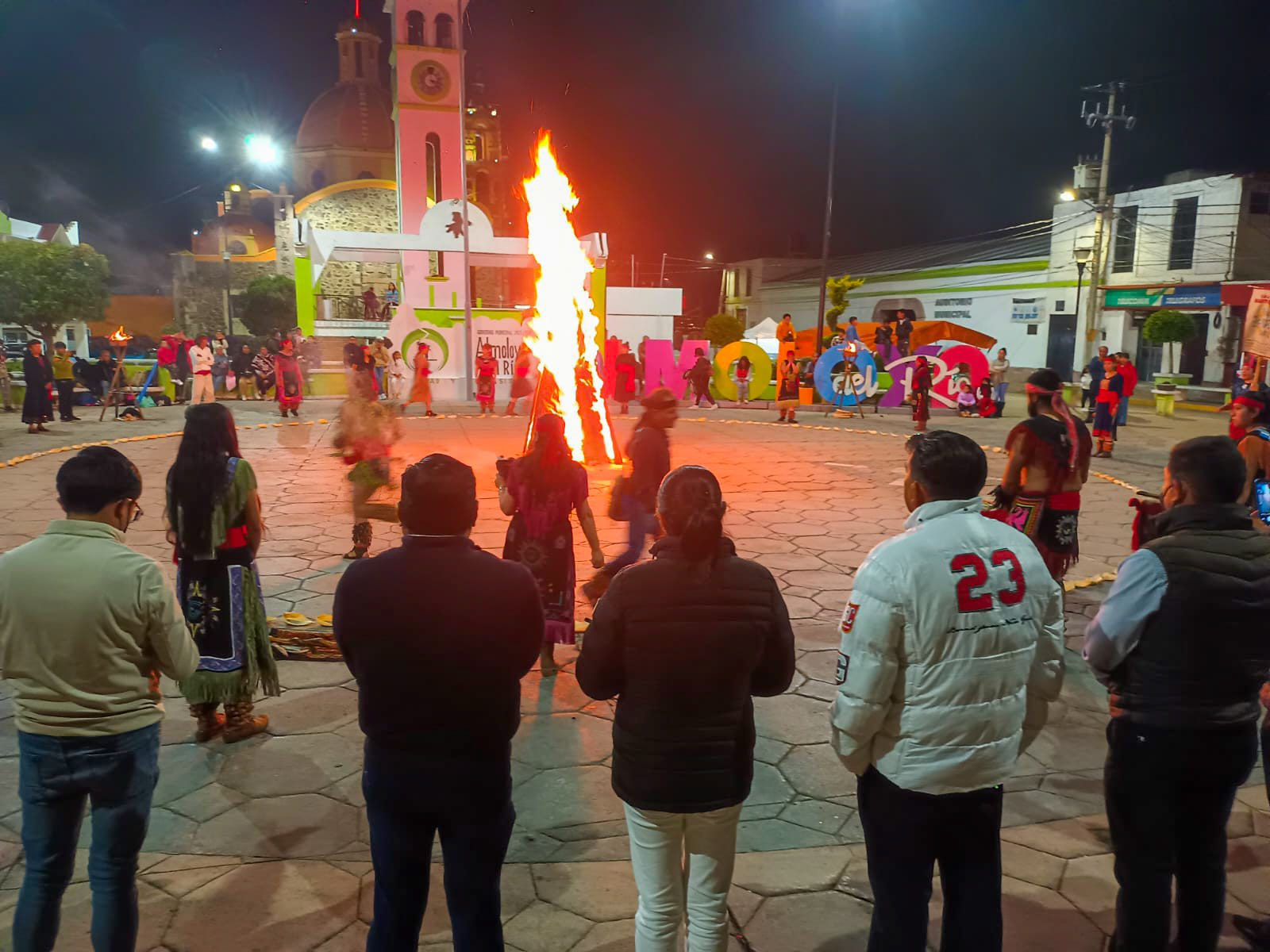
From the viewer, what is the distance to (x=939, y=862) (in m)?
2.53

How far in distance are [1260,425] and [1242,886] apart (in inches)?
129

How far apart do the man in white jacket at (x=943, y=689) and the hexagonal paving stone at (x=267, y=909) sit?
79.1 inches

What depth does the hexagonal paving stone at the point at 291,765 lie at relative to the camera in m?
4.18

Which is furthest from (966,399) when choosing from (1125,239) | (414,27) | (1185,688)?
(414,27)

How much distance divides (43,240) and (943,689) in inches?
2220

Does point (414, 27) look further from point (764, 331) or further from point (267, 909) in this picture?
point (267, 909)

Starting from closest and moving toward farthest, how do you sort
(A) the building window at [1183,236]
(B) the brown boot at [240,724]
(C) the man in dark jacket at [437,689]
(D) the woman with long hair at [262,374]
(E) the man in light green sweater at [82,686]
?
(C) the man in dark jacket at [437,689], (E) the man in light green sweater at [82,686], (B) the brown boot at [240,724], (D) the woman with long hair at [262,374], (A) the building window at [1183,236]

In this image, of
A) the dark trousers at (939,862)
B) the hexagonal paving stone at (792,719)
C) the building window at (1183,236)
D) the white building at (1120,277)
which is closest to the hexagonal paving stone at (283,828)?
the hexagonal paving stone at (792,719)

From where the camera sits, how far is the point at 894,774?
8.16ft

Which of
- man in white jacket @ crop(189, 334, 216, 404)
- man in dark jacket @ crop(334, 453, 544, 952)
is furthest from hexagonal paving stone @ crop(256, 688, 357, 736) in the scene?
man in white jacket @ crop(189, 334, 216, 404)

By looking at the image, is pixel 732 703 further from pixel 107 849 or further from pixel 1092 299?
pixel 1092 299

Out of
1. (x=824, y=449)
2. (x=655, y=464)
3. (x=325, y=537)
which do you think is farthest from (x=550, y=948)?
(x=824, y=449)

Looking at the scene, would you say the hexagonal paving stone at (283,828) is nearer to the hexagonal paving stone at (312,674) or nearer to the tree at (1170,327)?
the hexagonal paving stone at (312,674)

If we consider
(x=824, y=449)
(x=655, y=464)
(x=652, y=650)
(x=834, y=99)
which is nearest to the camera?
Answer: (x=652, y=650)
